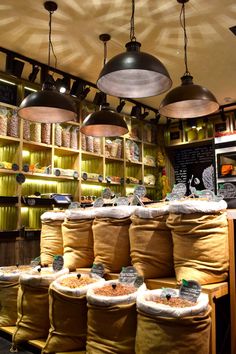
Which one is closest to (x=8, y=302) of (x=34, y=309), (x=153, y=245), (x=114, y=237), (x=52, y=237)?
(x=34, y=309)

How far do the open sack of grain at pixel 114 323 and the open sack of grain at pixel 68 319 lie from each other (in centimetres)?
21

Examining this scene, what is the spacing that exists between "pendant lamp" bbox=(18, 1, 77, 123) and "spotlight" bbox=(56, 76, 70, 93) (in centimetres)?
102

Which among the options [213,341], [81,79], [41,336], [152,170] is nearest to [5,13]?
[81,79]

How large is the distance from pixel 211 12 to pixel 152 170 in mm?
3831

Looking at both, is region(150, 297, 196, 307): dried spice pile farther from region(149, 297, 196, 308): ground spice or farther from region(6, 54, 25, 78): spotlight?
region(6, 54, 25, 78): spotlight

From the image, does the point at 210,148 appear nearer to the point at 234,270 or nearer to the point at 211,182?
the point at 211,182

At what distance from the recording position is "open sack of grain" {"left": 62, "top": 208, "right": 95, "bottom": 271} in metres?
Answer: 2.68

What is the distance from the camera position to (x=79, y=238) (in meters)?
2.69

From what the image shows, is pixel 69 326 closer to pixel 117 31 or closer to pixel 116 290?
pixel 116 290

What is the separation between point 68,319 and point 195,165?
5234mm

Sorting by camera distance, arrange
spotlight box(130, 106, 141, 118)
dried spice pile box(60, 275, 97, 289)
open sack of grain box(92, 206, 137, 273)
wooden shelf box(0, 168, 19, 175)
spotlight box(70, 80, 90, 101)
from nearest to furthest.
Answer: dried spice pile box(60, 275, 97, 289), open sack of grain box(92, 206, 137, 273), wooden shelf box(0, 168, 19, 175), spotlight box(70, 80, 90, 101), spotlight box(130, 106, 141, 118)

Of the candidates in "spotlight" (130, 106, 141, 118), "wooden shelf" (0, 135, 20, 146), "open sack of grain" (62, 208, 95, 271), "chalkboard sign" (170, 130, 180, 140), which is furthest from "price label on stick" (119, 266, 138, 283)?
"chalkboard sign" (170, 130, 180, 140)

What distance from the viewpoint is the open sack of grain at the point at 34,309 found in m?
2.52

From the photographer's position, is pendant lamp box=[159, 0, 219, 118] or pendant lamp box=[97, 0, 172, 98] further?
pendant lamp box=[159, 0, 219, 118]
